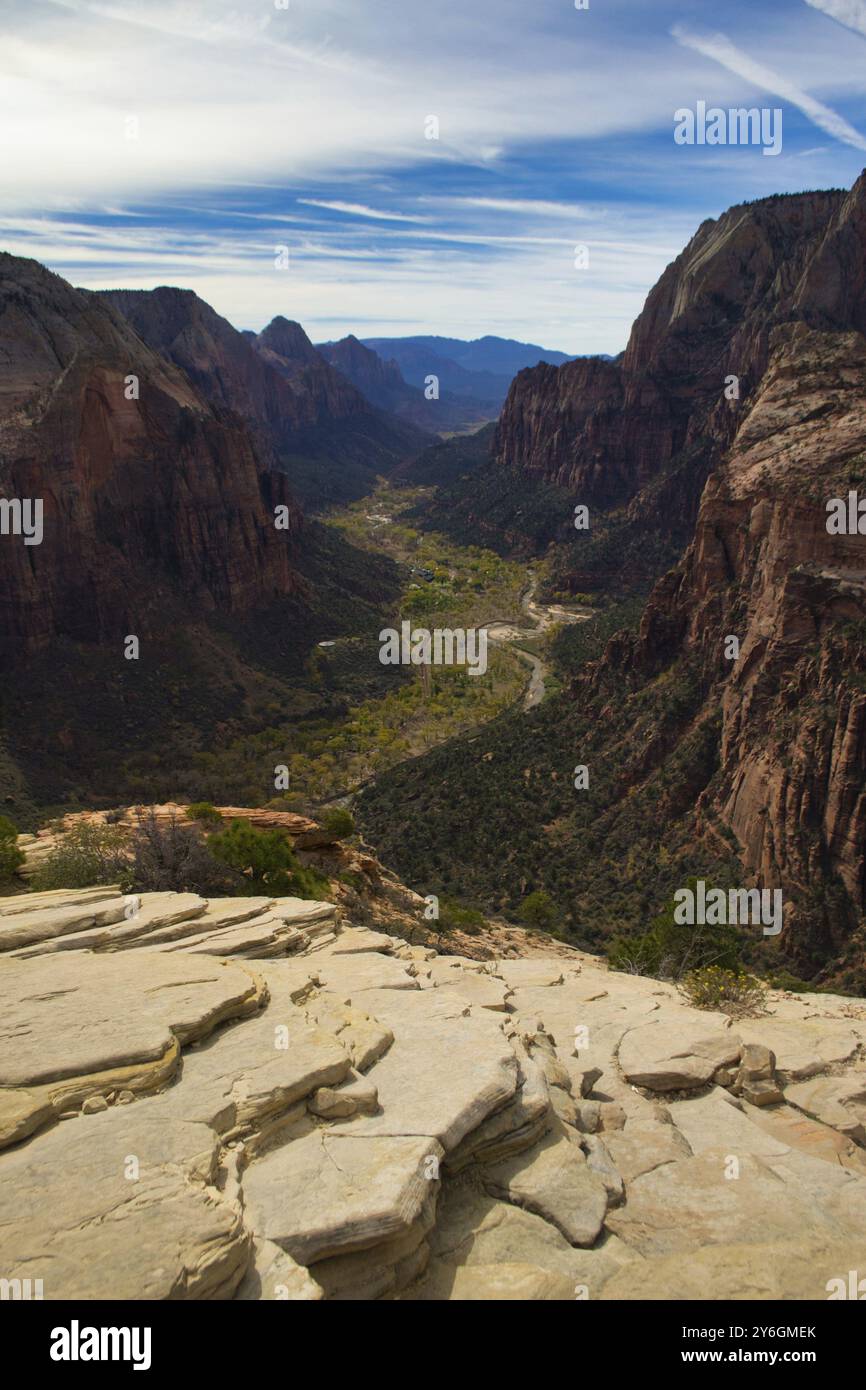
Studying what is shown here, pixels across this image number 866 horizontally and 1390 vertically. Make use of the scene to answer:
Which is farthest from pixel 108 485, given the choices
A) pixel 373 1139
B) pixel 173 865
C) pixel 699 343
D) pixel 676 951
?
pixel 699 343

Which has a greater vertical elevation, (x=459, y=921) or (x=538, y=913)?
(x=459, y=921)

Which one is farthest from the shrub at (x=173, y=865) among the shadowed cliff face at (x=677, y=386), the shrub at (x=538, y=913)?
the shadowed cliff face at (x=677, y=386)

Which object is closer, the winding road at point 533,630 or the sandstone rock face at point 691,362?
the winding road at point 533,630

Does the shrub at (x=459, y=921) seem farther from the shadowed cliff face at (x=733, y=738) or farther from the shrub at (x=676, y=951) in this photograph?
the shadowed cliff face at (x=733, y=738)

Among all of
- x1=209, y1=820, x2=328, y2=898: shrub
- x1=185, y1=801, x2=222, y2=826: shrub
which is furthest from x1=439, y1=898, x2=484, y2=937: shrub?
x1=185, y1=801, x2=222, y2=826: shrub

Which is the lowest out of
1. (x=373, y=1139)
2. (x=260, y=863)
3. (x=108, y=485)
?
(x=260, y=863)

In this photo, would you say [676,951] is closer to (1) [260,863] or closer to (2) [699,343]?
(1) [260,863]
